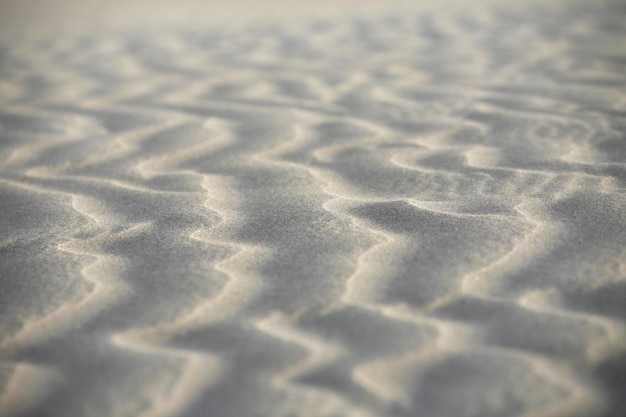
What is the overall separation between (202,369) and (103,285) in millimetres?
365

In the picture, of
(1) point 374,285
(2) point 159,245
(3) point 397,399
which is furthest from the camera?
(2) point 159,245

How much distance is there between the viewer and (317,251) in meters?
1.41

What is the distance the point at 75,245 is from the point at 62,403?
1.81 feet

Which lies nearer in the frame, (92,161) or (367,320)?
(367,320)

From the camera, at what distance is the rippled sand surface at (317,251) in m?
1.02

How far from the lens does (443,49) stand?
4047 mm

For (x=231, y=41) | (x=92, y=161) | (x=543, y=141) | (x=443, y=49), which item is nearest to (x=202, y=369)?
(x=92, y=161)

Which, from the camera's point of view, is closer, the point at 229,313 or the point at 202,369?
the point at 202,369

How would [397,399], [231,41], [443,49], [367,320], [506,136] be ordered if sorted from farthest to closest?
[231,41] → [443,49] → [506,136] → [367,320] → [397,399]

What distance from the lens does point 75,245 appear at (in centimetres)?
148

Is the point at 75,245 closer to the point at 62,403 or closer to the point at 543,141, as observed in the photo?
the point at 62,403

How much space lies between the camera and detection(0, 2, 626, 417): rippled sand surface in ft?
3.35

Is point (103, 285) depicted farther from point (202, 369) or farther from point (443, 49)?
point (443, 49)

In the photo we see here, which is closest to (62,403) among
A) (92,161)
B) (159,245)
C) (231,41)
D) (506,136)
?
(159,245)
